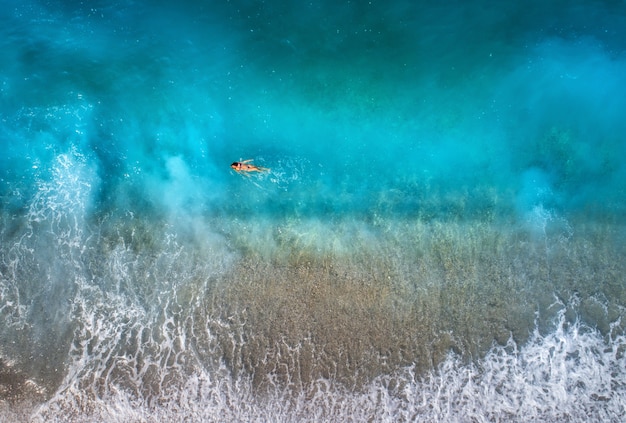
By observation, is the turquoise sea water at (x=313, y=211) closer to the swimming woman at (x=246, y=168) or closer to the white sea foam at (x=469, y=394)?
the white sea foam at (x=469, y=394)

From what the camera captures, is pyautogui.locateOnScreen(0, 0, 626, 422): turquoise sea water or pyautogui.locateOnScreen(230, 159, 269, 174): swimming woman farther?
pyautogui.locateOnScreen(230, 159, 269, 174): swimming woman

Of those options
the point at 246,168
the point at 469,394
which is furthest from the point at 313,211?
the point at 469,394

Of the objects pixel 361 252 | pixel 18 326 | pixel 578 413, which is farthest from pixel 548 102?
pixel 18 326

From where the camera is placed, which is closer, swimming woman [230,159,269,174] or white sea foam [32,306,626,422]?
white sea foam [32,306,626,422]

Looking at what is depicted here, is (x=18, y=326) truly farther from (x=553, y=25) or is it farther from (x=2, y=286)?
(x=553, y=25)

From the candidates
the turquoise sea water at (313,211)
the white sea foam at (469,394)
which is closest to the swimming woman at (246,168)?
the turquoise sea water at (313,211)

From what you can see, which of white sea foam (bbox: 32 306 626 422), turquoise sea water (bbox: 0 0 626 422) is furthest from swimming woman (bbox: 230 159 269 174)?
white sea foam (bbox: 32 306 626 422)

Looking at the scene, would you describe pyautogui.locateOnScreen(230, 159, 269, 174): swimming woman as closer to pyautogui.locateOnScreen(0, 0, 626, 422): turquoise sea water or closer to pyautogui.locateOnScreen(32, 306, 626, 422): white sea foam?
pyautogui.locateOnScreen(0, 0, 626, 422): turquoise sea water

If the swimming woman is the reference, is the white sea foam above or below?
below

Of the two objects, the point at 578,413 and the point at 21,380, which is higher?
the point at 578,413
